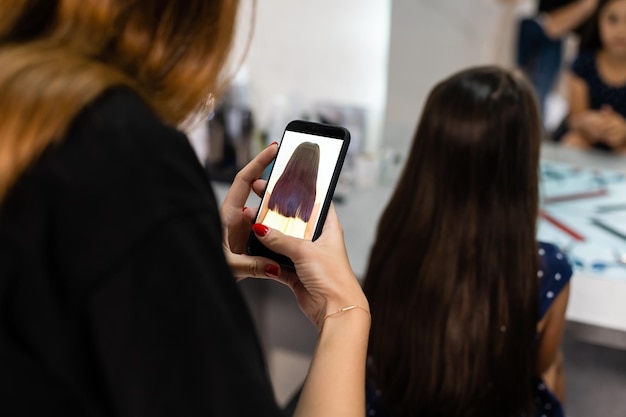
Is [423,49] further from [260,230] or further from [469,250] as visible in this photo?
[260,230]

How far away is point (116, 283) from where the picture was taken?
0.30 m

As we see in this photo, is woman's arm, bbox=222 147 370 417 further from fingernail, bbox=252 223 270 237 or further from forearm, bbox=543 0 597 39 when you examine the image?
forearm, bbox=543 0 597 39

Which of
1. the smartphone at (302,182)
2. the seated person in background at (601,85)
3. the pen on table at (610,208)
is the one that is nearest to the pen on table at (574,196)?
the pen on table at (610,208)

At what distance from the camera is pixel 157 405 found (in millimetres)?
320

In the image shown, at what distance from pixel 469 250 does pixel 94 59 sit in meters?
0.59

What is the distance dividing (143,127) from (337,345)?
0.24 metres

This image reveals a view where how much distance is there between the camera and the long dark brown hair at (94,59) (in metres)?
0.30

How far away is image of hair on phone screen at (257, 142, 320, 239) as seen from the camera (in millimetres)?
542

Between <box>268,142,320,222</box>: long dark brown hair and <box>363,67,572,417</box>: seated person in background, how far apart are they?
1.00 ft

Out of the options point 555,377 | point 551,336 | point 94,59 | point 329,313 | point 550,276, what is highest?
point 94,59

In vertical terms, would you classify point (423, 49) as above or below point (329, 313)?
above

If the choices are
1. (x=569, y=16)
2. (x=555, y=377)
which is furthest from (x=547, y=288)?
(x=569, y=16)

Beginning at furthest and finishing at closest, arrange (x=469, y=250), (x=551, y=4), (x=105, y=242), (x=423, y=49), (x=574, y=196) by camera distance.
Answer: (x=551, y=4), (x=423, y=49), (x=574, y=196), (x=469, y=250), (x=105, y=242)

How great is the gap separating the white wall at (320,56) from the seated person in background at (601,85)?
560mm
